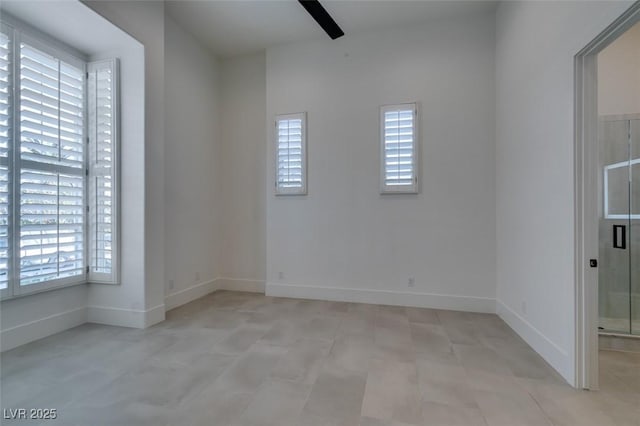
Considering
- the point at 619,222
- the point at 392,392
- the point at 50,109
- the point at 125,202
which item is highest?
the point at 50,109

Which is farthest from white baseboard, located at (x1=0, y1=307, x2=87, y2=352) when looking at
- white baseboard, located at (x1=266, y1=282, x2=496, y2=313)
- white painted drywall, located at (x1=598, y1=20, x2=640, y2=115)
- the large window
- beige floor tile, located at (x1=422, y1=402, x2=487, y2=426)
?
white painted drywall, located at (x1=598, y1=20, x2=640, y2=115)

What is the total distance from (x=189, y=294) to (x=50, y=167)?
7.38 feet

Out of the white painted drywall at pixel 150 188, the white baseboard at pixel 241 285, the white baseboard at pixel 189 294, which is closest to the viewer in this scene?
the white painted drywall at pixel 150 188

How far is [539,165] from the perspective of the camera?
262cm

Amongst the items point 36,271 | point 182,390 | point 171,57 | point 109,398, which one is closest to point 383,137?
point 171,57

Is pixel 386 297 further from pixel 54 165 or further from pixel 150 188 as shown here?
pixel 54 165

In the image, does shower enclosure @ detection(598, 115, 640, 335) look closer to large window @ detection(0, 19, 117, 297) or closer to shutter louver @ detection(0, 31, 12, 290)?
large window @ detection(0, 19, 117, 297)

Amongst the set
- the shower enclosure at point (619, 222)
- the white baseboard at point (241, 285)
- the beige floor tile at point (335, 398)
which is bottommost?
the beige floor tile at point (335, 398)

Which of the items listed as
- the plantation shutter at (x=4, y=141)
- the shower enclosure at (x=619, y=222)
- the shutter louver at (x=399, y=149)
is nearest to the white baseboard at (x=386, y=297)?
the shower enclosure at (x=619, y=222)

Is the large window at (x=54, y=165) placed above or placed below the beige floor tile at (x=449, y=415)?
above

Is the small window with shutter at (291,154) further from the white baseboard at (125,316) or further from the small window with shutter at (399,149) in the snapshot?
the white baseboard at (125,316)

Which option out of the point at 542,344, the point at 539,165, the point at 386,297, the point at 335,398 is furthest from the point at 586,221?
the point at 386,297

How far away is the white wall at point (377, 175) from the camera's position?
3.73 metres

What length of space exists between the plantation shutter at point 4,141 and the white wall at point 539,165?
4.79m
